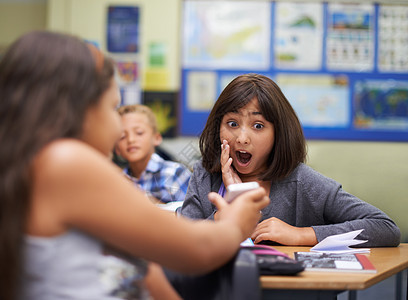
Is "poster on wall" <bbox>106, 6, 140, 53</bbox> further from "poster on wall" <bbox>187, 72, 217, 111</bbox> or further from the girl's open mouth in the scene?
the girl's open mouth

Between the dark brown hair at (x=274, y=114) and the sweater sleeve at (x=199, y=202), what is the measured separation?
0.07 meters

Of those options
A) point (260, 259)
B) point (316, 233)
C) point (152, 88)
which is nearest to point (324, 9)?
point (152, 88)

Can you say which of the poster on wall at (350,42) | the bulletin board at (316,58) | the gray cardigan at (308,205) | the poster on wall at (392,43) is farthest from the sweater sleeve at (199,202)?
→ the poster on wall at (392,43)

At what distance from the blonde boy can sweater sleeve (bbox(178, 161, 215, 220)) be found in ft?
3.14

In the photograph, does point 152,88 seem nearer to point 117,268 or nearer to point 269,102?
point 269,102

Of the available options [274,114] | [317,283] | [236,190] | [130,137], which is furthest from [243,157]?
[130,137]

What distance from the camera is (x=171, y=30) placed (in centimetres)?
470

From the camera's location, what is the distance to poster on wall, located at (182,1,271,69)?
15.4 ft

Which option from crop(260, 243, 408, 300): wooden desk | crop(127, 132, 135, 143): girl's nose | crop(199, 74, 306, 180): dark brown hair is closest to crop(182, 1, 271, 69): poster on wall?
crop(127, 132, 135, 143): girl's nose

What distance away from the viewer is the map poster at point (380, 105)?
471 centimetres

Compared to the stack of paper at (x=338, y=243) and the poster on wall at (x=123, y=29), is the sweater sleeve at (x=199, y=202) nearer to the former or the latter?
the stack of paper at (x=338, y=243)

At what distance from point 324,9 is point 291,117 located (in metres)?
3.27

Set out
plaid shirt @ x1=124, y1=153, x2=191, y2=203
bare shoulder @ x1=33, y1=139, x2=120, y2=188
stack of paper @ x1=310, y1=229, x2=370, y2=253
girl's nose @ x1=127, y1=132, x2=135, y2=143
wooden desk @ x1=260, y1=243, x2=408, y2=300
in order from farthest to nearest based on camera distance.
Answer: girl's nose @ x1=127, y1=132, x2=135, y2=143
plaid shirt @ x1=124, y1=153, x2=191, y2=203
stack of paper @ x1=310, y1=229, x2=370, y2=253
wooden desk @ x1=260, y1=243, x2=408, y2=300
bare shoulder @ x1=33, y1=139, x2=120, y2=188

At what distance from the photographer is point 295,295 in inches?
47.9
